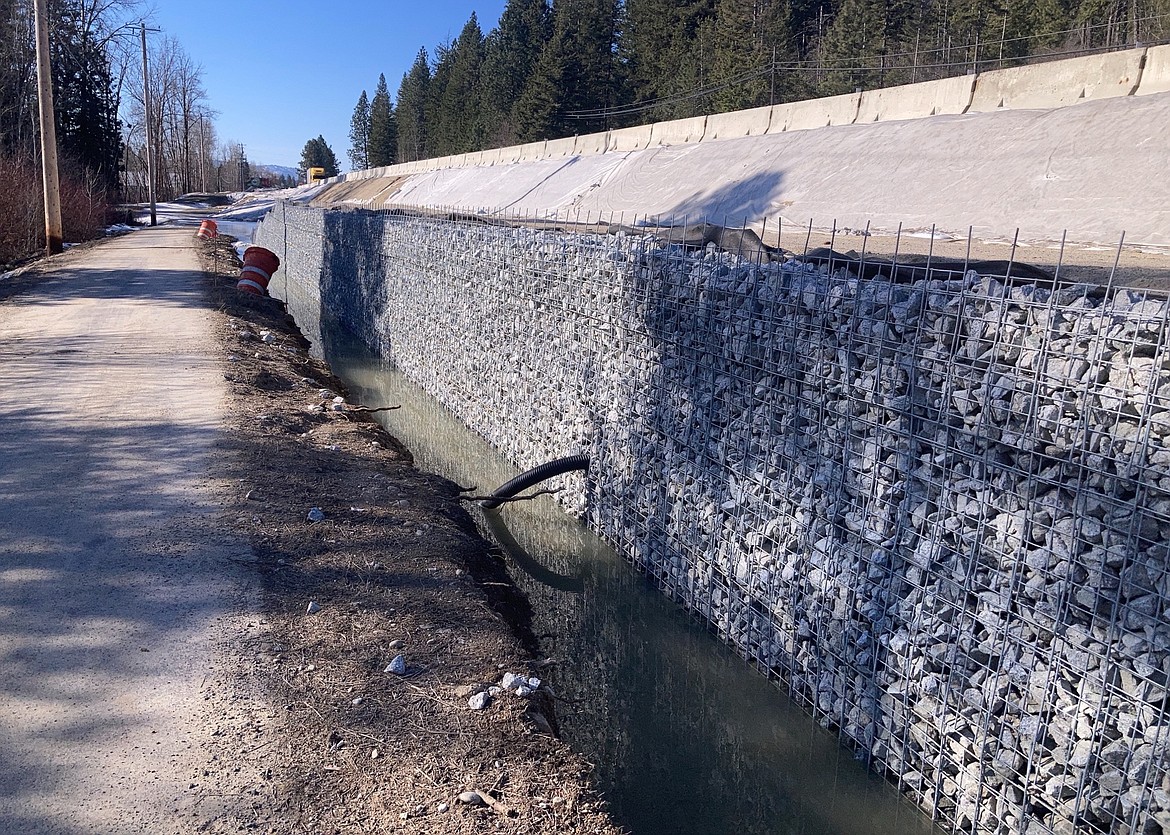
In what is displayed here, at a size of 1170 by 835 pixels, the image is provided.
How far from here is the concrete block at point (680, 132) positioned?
24.7m

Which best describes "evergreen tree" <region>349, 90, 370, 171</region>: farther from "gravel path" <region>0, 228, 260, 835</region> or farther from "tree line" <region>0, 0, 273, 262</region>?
"gravel path" <region>0, 228, 260, 835</region>

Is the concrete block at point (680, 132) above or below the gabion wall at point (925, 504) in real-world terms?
above

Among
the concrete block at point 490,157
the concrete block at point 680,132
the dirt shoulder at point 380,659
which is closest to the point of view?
the dirt shoulder at point 380,659

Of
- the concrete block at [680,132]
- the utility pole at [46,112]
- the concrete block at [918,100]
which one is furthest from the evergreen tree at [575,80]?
the concrete block at [918,100]

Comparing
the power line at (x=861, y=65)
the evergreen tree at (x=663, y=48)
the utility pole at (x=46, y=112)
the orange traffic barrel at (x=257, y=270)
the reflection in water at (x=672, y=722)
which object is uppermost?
the evergreen tree at (x=663, y=48)

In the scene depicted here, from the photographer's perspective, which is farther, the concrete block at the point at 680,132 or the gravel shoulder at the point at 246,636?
the concrete block at the point at 680,132

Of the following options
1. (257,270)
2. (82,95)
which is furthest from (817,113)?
(82,95)

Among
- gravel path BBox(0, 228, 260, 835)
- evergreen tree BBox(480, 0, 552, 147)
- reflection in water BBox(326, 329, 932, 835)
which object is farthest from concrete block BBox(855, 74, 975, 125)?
evergreen tree BBox(480, 0, 552, 147)

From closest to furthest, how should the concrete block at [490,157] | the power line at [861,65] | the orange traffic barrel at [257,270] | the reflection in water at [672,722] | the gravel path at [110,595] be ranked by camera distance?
the gravel path at [110,595]
the reflection in water at [672,722]
the orange traffic barrel at [257,270]
the power line at [861,65]
the concrete block at [490,157]

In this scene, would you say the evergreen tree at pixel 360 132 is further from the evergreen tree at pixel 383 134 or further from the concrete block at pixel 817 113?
the concrete block at pixel 817 113

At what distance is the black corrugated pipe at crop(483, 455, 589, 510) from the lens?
27.0ft

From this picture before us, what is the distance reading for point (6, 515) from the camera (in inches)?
227

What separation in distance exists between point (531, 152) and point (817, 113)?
18.2 m

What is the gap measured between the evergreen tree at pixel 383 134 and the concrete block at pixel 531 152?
66390mm
